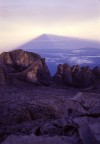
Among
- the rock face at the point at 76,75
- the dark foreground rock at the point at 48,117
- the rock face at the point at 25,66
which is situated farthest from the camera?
the rock face at the point at 76,75

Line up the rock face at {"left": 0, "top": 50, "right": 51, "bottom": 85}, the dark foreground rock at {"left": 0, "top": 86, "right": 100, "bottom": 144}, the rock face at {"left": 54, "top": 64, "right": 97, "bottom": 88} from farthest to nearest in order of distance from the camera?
the rock face at {"left": 54, "top": 64, "right": 97, "bottom": 88} < the rock face at {"left": 0, "top": 50, "right": 51, "bottom": 85} < the dark foreground rock at {"left": 0, "top": 86, "right": 100, "bottom": 144}

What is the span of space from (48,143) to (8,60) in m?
11.0

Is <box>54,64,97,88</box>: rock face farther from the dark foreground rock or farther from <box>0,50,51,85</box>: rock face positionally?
the dark foreground rock

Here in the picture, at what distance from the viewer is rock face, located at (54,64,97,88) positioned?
569 inches

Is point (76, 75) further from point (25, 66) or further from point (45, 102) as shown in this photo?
point (45, 102)

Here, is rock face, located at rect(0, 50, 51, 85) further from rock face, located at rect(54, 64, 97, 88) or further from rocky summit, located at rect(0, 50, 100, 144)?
rock face, located at rect(54, 64, 97, 88)

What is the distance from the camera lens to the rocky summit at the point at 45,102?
4.13 metres

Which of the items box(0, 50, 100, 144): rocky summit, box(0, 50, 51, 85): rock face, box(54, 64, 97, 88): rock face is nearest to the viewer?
box(0, 50, 100, 144): rocky summit

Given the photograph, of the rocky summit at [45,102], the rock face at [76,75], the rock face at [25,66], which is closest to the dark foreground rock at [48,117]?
the rocky summit at [45,102]

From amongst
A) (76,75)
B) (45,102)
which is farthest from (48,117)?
(76,75)

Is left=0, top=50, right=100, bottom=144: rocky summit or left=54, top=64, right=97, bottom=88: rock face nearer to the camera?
left=0, top=50, right=100, bottom=144: rocky summit

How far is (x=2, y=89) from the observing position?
12359 mm

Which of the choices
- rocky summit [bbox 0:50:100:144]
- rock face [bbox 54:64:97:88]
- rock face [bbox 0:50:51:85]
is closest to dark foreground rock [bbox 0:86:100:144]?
rocky summit [bbox 0:50:100:144]

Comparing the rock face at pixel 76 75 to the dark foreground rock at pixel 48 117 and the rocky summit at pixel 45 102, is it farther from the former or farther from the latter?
the dark foreground rock at pixel 48 117
